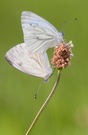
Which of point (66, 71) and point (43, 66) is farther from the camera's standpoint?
point (66, 71)

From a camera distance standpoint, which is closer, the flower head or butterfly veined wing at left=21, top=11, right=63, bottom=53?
the flower head

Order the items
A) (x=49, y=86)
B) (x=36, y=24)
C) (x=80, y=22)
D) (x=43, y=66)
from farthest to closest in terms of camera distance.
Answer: (x=80, y=22)
(x=49, y=86)
(x=36, y=24)
(x=43, y=66)

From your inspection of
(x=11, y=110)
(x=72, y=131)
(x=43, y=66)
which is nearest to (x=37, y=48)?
(x=43, y=66)

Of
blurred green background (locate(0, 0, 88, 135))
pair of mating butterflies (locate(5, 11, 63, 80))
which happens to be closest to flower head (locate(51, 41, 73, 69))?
pair of mating butterflies (locate(5, 11, 63, 80))

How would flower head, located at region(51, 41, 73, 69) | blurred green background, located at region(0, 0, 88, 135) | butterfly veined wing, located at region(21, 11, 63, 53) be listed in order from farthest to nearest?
blurred green background, located at region(0, 0, 88, 135)
butterfly veined wing, located at region(21, 11, 63, 53)
flower head, located at region(51, 41, 73, 69)

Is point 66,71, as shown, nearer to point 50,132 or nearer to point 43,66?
point 50,132

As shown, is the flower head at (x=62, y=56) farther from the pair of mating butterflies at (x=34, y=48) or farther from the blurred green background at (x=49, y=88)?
the blurred green background at (x=49, y=88)

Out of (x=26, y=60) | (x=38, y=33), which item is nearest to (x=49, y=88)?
(x=38, y=33)

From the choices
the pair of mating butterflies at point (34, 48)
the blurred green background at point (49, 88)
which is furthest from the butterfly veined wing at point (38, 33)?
the blurred green background at point (49, 88)

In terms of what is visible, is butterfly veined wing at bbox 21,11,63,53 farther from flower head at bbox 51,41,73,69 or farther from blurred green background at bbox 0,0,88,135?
blurred green background at bbox 0,0,88,135
